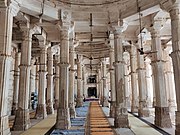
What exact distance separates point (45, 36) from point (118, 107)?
7309 millimetres

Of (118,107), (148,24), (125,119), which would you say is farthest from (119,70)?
(148,24)

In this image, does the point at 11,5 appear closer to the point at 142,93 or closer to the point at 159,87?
the point at 159,87

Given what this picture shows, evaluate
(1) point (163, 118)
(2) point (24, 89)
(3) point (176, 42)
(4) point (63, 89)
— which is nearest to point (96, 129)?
(4) point (63, 89)

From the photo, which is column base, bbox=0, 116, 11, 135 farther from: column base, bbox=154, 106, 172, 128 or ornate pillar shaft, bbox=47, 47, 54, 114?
ornate pillar shaft, bbox=47, 47, 54, 114

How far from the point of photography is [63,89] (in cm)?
945

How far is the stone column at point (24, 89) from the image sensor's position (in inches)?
368

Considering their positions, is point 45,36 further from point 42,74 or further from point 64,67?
point 64,67

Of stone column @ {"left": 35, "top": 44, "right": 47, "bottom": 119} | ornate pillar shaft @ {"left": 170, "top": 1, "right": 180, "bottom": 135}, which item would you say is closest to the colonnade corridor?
ornate pillar shaft @ {"left": 170, "top": 1, "right": 180, "bottom": 135}

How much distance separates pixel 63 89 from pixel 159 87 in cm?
485

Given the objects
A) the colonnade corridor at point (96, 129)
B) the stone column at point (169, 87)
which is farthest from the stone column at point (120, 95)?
the stone column at point (169, 87)

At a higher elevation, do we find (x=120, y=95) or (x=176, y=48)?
(x=176, y=48)

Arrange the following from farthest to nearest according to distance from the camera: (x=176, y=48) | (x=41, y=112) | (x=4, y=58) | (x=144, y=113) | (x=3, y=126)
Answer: (x=41, y=112) < (x=144, y=113) < (x=176, y=48) < (x=4, y=58) < (x=3, y=126)

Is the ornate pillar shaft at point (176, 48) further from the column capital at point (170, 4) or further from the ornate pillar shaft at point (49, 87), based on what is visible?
the ornate pillar shaft at point (49, 87)

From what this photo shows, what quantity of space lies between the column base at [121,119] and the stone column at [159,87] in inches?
64.6
